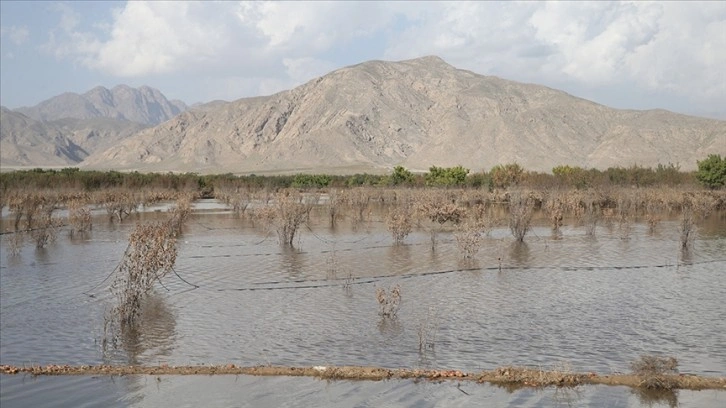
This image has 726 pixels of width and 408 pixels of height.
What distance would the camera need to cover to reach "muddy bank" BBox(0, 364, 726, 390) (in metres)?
9.20

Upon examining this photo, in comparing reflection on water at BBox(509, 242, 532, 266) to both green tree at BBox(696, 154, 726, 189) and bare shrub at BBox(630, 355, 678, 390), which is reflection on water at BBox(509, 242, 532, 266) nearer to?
bare shrub at BBox(630, 355, 678, 390)

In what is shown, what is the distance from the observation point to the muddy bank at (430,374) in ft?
30.2

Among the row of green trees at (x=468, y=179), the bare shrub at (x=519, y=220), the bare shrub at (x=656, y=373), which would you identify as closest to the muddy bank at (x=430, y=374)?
the bare shrub at (x=656, y=373)

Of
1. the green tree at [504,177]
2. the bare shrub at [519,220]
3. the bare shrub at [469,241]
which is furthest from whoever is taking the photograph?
the green tree at [504,177]

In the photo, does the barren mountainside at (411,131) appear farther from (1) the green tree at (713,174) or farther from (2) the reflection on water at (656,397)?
(2) the reflection on water at (656,397)

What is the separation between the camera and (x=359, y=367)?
9.96 metres

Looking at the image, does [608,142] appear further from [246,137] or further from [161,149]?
[161,149]

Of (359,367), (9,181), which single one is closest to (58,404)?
(359,367)

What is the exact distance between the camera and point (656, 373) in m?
9.13

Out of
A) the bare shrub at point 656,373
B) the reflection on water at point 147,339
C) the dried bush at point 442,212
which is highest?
the dried bush at point 442,212

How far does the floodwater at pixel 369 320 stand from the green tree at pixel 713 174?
107 ft

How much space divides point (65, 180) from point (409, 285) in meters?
45.3

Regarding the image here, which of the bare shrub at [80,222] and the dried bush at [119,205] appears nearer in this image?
the bare shrub at [80,222]

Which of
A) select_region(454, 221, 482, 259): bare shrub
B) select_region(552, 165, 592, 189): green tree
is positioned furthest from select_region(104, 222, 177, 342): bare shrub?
select_region(552, 165, 592, 189): green tree
